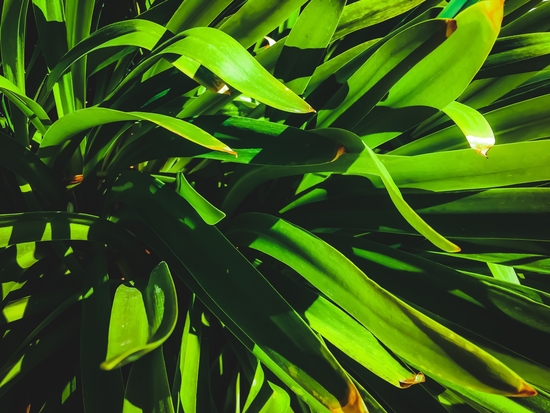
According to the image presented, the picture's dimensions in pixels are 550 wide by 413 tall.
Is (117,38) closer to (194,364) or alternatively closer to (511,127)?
(194,364)

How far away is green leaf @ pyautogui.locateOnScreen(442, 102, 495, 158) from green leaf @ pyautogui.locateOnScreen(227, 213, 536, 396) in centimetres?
17

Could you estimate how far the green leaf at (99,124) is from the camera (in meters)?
0.37

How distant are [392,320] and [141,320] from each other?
0.71ft

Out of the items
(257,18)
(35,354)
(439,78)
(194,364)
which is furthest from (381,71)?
(35,354)

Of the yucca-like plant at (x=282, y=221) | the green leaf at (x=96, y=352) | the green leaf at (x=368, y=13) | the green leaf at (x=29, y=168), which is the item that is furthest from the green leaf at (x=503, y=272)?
the green leaf at (x=29, y=168)

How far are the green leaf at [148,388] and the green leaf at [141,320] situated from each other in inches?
1.9

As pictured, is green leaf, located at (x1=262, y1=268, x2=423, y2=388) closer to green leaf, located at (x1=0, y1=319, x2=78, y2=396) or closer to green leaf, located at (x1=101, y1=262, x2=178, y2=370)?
green leaf, located at (x1=101, y1=262, x2=178, y2=370)

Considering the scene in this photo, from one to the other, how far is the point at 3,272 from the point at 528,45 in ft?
2.46

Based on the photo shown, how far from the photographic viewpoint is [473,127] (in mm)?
410

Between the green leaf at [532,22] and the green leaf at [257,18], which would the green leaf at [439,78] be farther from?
the green leaf at [532,22]

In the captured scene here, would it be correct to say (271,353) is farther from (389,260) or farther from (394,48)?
(394,48)

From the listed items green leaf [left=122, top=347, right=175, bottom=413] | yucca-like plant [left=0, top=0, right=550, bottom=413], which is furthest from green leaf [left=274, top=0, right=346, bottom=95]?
green leaf [left=122, top=347, right=175, bottom=413]

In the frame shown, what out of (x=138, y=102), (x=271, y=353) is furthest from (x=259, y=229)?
(x=138, y=102)

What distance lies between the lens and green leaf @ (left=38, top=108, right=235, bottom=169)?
37 cm
